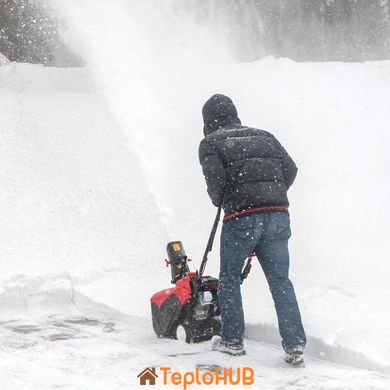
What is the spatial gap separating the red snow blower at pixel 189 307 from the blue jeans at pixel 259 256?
0.71ft

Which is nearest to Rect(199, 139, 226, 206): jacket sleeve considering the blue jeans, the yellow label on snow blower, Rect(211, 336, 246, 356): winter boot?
the blue jeans

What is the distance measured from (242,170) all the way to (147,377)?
1.43 metres

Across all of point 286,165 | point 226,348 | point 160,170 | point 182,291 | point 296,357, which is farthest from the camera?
point 160,170

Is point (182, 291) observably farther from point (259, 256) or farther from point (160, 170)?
point (160, 170)

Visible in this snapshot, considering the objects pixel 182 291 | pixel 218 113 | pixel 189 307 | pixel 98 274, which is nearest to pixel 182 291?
pixel 182 291

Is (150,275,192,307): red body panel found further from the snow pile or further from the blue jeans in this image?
the snow pile

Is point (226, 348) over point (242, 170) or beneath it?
beneath

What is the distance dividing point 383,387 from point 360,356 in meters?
0.40

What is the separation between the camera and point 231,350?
352 cm

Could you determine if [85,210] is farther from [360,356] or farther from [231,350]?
[360,356]

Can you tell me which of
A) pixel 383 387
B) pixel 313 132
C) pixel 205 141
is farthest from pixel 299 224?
pixel 383 387

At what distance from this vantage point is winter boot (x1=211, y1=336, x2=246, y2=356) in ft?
11.5

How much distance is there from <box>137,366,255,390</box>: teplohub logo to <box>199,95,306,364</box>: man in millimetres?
331

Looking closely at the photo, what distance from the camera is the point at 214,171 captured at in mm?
3506
